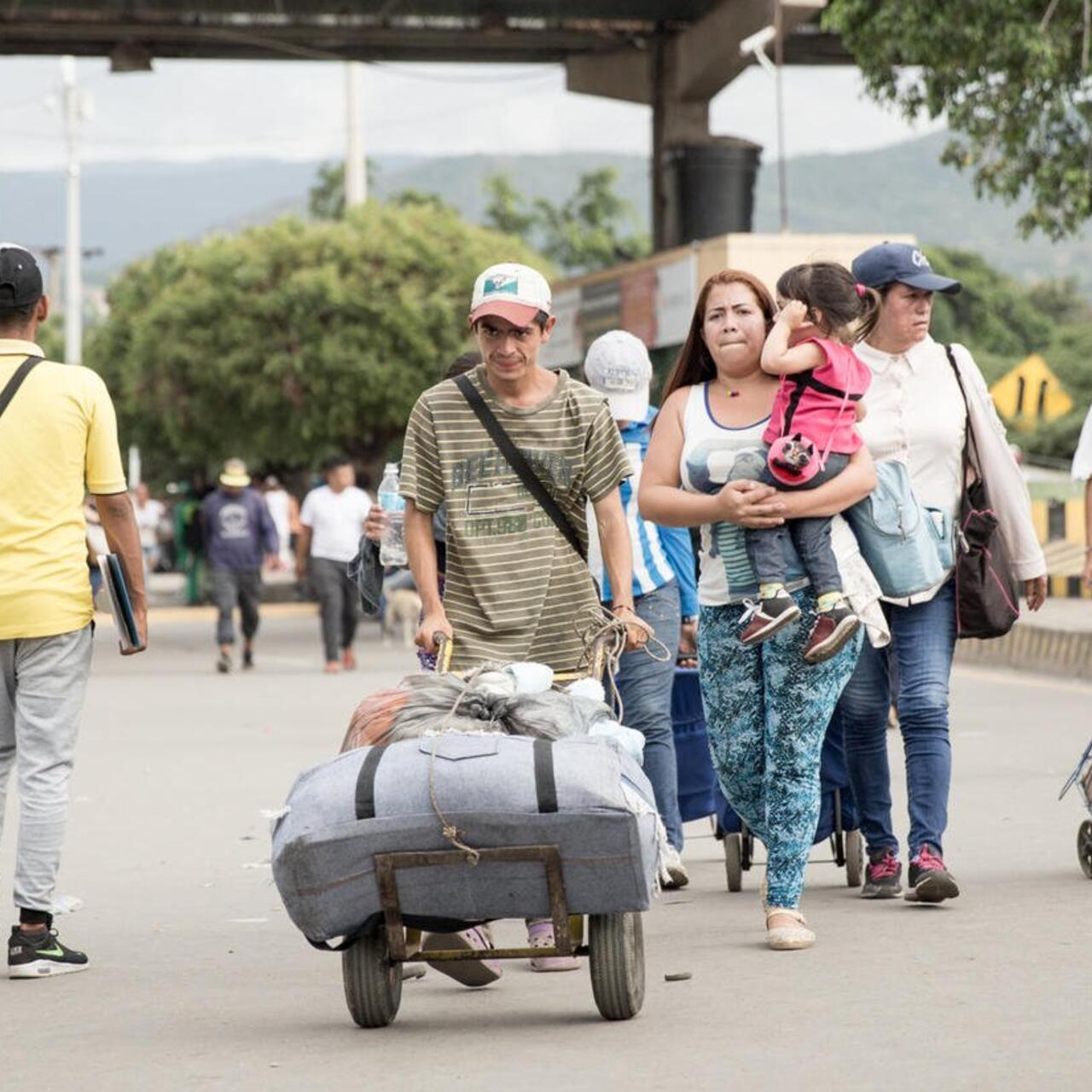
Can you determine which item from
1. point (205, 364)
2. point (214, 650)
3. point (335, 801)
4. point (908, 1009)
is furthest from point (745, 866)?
point (205, 364)

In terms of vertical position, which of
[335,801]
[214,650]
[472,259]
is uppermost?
[472,259]

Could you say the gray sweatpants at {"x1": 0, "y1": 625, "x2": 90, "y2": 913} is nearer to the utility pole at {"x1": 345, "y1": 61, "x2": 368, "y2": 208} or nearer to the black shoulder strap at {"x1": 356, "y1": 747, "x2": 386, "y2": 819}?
the black shoulder strap at {"x1": 356, "y1": 747, "x2": 386, "y2": 819}

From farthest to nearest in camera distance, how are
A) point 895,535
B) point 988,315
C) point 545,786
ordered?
point 988,315 → point 895,535 → point 545,786

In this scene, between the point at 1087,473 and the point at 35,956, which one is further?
the point at 1087,473

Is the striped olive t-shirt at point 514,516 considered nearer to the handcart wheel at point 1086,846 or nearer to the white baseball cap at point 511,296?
the white baseball cap at point 511,296

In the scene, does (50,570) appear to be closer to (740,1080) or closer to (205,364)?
(740,1080)

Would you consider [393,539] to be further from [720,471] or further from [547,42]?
[547,42]

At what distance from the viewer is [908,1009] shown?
19.9 feet

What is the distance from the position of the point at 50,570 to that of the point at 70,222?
67.8m

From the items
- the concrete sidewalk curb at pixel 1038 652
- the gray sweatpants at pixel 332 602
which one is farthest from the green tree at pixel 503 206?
the concrete sidewalk curb at pixel 1038 652

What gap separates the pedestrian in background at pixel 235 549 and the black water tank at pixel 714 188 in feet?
22.0

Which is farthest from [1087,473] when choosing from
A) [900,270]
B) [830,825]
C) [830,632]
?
[830,632]

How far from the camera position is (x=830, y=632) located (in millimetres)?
6973

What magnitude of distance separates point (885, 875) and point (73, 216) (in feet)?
218
